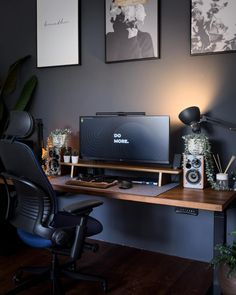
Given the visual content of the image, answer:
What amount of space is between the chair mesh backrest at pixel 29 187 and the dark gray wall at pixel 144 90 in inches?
46.6

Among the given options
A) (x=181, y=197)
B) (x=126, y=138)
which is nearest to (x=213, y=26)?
(x=126, y=138)

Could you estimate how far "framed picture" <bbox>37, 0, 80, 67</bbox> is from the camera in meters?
3.21

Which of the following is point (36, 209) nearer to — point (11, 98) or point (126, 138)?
point (126, 138)

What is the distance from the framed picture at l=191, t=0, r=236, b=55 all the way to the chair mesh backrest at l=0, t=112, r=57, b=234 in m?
1.50

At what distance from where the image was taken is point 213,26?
2631 mm

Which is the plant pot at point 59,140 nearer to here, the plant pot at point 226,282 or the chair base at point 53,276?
the chair base at point 53,276

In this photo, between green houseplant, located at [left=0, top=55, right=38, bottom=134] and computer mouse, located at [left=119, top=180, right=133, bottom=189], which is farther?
green houseplant, located at [left=0, top=55, right=38, bottom=134]

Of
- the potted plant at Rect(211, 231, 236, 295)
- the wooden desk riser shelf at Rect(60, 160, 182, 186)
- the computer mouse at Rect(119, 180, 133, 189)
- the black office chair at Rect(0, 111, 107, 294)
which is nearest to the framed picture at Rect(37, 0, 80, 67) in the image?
the wooden desk riser shelf at Rect(60, 160, 182, 186)

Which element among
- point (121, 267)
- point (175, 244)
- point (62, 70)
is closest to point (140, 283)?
point (121, 267)

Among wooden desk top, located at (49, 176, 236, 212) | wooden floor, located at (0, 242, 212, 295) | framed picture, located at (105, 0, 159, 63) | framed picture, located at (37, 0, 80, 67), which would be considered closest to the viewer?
wooden desk top, located at (49, 176, 236, 212)

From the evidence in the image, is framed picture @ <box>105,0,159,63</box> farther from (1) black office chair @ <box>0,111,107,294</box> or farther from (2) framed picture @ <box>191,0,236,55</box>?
(1) black office chair @ <box>0,111,107,294</box>

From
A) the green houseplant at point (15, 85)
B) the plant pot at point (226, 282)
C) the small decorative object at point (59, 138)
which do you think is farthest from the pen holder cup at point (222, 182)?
the green houseplant at point (15, 85)

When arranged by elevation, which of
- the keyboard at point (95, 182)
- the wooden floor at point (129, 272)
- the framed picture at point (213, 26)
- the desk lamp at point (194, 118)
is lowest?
the wooden floor at point (129, 272)

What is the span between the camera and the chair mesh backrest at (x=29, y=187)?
2023 millimetres
